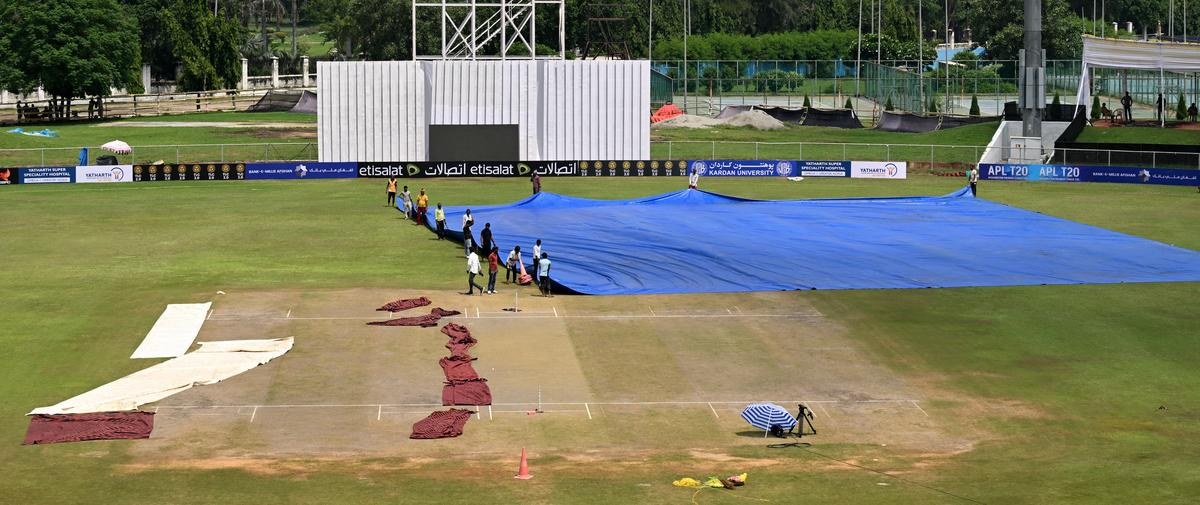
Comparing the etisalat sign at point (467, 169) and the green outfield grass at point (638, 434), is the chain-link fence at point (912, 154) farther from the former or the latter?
the green outfield grass at point (638, 434)

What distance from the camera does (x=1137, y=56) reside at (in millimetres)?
86250

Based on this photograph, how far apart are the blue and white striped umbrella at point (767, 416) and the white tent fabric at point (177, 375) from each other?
12.6 meters

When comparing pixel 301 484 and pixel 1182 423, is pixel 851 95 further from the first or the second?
pixel 301 484

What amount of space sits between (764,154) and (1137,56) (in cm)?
2484

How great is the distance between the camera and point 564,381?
31.6m

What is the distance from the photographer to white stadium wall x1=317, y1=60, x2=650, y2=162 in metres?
78.1

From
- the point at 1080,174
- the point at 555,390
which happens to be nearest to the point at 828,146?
the point at 1080,174

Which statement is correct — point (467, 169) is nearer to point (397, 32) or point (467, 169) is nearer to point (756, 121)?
point (756, 121)

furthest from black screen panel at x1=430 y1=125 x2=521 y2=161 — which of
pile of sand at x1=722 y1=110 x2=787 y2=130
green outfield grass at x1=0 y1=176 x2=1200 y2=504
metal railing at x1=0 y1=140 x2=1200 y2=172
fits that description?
pile of sand at x1=722 y1=110 x2=787 y2=130

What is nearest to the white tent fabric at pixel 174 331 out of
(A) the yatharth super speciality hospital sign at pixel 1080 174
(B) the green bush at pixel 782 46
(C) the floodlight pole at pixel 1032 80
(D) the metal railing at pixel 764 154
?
(D) the metal railing at pixel 764 154


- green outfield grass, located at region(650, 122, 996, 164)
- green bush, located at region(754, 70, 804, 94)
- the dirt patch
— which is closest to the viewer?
the dirt patch

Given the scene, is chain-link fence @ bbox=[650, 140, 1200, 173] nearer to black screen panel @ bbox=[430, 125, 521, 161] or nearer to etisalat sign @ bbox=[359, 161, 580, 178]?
etisalat sign @ bbox=[359, 161, 580, 178]

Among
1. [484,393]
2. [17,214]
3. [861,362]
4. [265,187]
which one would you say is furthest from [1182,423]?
[265,187]

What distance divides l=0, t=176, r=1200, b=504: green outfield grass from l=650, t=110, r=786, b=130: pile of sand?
46.0 m
